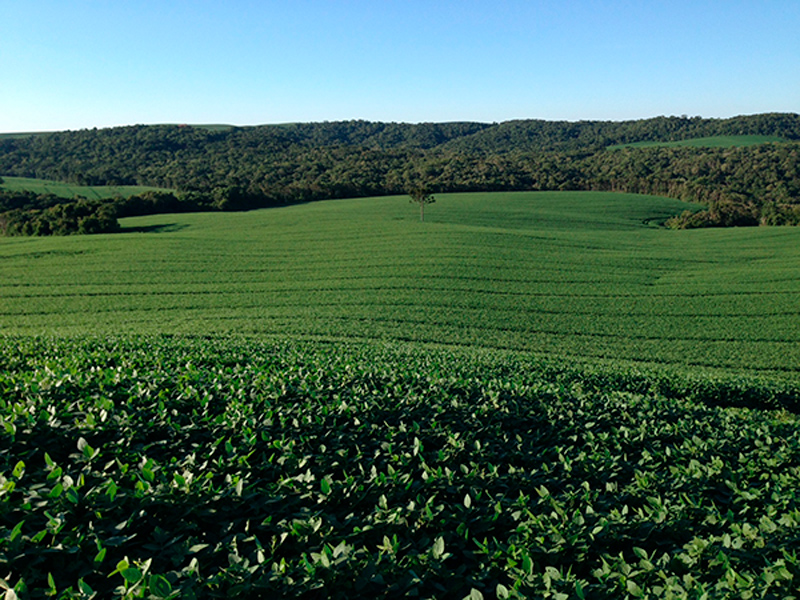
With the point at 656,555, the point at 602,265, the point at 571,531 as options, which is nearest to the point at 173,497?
the point at 571,531

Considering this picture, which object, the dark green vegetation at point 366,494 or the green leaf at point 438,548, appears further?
the green leaf at point 438,548

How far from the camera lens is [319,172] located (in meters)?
123

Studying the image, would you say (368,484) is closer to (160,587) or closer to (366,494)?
(366,494)

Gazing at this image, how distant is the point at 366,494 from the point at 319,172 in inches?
4887

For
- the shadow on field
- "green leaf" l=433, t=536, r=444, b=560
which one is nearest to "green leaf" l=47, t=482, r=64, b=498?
"green leaf" l=433, t=536, r=444, b=560

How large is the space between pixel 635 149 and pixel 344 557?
161m

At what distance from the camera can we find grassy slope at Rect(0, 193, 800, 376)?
95.1 feet

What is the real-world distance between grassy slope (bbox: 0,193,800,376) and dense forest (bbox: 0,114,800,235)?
14.8 meters

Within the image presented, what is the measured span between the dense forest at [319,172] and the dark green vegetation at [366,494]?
71.8m

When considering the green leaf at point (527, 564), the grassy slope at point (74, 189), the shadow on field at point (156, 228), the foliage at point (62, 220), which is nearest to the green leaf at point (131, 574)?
the green leaf at point (527, 564)

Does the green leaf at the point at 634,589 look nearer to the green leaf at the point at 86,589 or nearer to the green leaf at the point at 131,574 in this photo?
the green leaf at the point at 131,574

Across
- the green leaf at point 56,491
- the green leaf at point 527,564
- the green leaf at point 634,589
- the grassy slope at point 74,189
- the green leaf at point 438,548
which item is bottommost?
the green leaf at point 634,589

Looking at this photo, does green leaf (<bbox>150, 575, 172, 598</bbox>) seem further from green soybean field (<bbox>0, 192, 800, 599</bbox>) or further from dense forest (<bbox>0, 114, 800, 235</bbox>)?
dense forest (<bbox>0, 114, 800, 235</bbox>)

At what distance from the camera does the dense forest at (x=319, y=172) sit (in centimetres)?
7812
